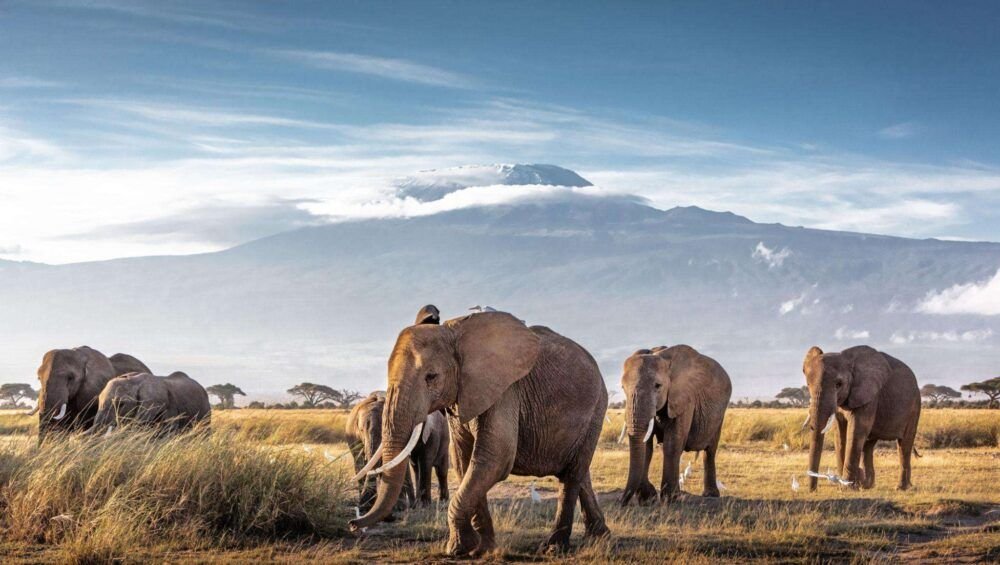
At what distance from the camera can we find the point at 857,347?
20.4 metres

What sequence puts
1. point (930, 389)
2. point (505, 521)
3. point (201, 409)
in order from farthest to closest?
point (930, 389) < point (201, 409) < point (505, 521)

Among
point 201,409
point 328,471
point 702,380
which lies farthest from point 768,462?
point 328,471

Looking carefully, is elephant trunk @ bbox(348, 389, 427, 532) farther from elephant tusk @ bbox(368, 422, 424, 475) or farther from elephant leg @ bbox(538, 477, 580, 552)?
elephant leg @ bbox(538, 477, 580, 552)

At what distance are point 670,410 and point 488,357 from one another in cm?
784

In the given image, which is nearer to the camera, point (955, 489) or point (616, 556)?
point (616, 556)

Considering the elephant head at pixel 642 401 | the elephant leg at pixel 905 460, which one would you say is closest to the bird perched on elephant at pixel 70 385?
the elephant head at pixel 642 401

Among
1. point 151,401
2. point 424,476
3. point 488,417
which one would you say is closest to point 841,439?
point 424,476

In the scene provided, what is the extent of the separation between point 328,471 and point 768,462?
13.5 meters

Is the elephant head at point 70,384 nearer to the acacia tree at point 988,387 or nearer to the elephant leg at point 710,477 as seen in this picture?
the elephant leg at point 710,477

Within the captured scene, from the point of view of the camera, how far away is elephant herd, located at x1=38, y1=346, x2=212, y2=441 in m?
19.6

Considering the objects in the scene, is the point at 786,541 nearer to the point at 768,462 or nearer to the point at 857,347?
the point at 857,347

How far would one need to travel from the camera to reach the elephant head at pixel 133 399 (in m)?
18.8

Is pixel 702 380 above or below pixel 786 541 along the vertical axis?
above

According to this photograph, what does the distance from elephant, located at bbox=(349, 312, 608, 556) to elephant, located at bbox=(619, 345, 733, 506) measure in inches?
158
